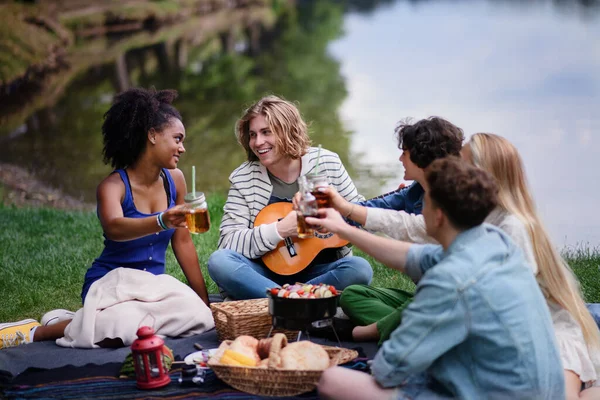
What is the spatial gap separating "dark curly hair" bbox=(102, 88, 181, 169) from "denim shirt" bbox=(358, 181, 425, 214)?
1407mm

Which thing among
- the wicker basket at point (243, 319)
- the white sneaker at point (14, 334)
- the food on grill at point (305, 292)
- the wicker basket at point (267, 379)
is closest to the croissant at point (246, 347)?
the wicker basket at point (267, 379)

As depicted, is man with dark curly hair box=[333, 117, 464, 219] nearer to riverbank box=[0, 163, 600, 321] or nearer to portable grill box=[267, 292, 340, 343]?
portable grill box=[267, 292, 340, 343]

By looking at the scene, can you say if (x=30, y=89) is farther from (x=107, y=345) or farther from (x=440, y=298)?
(x=440, y=298)

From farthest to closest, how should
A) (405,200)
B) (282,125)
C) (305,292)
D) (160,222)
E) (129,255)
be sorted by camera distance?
(282,125), (129,255), (405,200), (160,222), (305,292)

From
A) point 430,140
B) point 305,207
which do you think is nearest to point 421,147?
point 430,140

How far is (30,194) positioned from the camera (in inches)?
444

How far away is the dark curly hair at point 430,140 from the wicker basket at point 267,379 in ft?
4.13

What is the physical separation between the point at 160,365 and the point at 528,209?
198 centimetres

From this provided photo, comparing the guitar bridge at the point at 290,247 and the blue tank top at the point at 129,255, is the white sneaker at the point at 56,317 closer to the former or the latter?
the blue tank top at the point at 129,255

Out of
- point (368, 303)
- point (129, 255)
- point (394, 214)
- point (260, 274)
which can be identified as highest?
point (394, 214)

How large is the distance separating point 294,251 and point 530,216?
71.1 inches

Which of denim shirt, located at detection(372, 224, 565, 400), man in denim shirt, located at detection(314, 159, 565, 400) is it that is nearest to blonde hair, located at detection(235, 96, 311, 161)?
man in denim shirt, located at detection(314, 159, 565, 400)

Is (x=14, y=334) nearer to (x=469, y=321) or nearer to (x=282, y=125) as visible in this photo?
(x=282, y=125)

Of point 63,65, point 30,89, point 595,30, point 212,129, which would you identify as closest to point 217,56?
point 63,65
